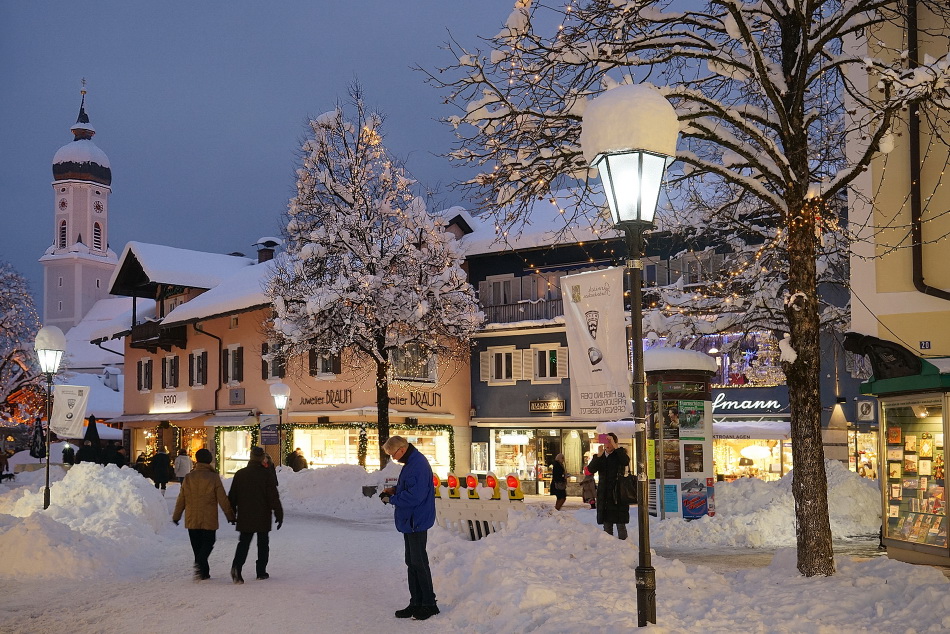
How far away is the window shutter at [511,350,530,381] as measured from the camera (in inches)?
1538

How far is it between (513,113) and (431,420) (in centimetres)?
2769

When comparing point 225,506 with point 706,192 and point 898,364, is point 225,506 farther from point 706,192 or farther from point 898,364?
point 706,192

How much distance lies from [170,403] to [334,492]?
21700 millimetres

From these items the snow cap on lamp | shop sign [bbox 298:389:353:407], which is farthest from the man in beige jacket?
shop sign [bbox 298:389:353:407]

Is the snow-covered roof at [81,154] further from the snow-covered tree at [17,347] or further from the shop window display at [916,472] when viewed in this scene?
the shop window display at [916,472]

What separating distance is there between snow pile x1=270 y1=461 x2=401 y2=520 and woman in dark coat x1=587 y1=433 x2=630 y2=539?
11.1 meters

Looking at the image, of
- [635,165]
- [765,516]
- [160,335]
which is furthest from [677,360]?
[160,335]

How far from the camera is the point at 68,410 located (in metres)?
20.5

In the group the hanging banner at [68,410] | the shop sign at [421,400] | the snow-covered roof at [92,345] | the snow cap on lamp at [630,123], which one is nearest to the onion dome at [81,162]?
the snow-covered roof at [92,345]

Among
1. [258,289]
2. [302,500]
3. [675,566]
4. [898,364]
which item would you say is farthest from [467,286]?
[675,566]

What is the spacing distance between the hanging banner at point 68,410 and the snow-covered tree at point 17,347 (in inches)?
1167

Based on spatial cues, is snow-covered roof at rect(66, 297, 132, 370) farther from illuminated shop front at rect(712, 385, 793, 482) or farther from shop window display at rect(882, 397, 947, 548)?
shop window display at rect(882, 397, 947, 548)

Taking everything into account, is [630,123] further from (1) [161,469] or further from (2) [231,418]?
(2) [231,418]

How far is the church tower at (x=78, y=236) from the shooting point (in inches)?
3962
